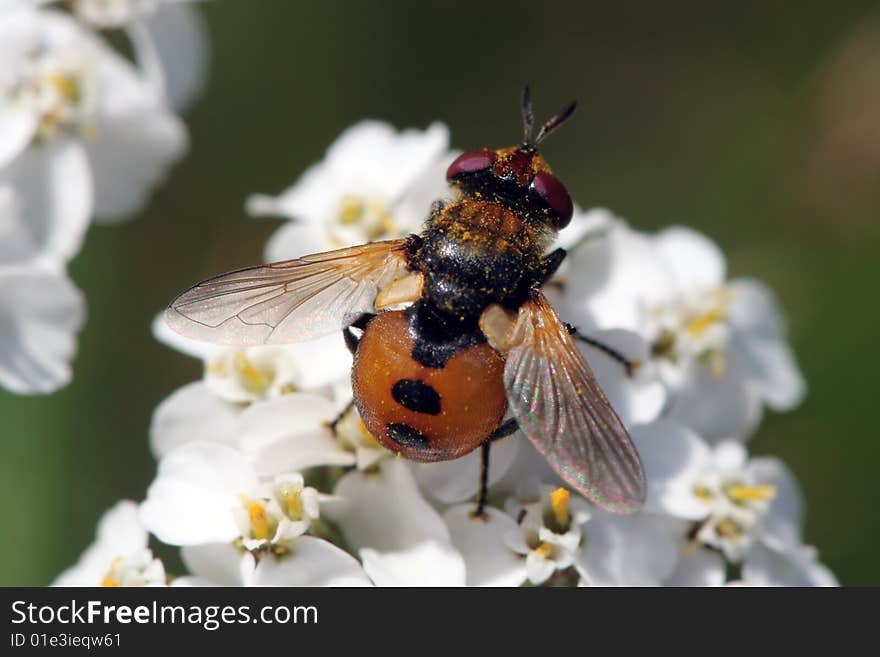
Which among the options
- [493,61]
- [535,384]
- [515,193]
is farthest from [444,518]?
[493,61]

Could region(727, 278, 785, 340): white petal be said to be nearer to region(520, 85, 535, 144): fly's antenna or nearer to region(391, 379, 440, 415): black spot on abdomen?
region(520, 85, 535, 144): fly's antenna

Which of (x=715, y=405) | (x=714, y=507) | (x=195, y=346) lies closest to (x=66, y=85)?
(x=195, y=346)

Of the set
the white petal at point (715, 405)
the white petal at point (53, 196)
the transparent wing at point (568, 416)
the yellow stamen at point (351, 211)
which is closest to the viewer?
the transparent wing at point (568, 416)

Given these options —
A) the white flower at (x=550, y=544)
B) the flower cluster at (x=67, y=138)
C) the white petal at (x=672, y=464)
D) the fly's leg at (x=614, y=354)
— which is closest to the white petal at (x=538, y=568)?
the white flower at (x=550, y=544)

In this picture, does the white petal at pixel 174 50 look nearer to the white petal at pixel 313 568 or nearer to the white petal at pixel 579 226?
the white petal at pixel 579 226

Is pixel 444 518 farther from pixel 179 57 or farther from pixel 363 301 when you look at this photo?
pixel 179 57
